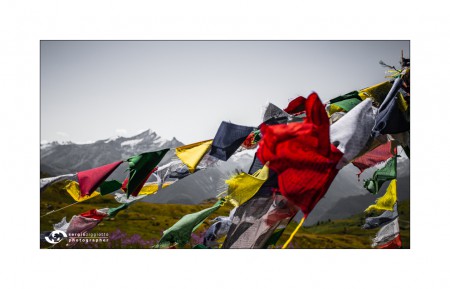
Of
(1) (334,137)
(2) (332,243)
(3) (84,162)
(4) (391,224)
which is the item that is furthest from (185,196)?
(1) (334,137)

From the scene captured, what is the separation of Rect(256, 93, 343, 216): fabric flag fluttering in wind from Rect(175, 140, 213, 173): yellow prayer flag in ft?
2.29

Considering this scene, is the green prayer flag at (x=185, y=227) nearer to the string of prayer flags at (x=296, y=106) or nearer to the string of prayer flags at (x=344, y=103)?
the string of prayer flags at (x=296, y=106)

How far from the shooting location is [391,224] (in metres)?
2.52

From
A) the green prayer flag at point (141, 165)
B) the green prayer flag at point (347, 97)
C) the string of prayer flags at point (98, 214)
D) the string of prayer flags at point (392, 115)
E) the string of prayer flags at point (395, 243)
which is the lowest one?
the string of prayer flags at point (395, 243)

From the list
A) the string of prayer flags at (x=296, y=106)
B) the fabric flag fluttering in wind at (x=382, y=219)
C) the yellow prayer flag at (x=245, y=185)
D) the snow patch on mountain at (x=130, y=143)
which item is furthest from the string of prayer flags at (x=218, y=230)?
the snow patch on mountain at (x=130, y=143)

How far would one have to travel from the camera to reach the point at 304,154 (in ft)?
4.11

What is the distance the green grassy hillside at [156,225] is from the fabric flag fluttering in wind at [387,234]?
1478 mm

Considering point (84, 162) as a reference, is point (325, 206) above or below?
below

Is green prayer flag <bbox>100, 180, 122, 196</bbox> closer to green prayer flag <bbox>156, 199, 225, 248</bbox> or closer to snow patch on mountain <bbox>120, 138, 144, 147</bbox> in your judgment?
green prayer flag <bbox>156, 199, 225, 248</bbox>

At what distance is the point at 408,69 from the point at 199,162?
0.92 meters

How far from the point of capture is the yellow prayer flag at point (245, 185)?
1.61 meters

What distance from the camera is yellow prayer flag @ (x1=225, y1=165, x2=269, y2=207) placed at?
5.29 feet

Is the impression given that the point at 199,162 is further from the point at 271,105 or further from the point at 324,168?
the point at 324,168

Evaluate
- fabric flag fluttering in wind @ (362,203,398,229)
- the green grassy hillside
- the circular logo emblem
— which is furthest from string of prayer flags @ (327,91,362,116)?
the green grassy hillside
